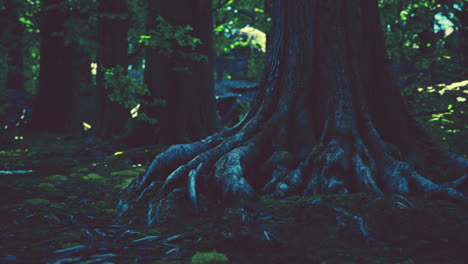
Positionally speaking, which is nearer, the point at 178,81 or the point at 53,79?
the point at 178,81

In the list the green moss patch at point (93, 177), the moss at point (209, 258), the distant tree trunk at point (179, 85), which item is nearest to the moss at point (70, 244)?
the moss at point (209, 258)

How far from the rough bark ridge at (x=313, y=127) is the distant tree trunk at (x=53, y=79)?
35.5 ft

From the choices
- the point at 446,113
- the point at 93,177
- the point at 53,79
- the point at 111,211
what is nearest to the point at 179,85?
the point at 93,177

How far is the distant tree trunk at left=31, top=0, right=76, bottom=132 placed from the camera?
1411cm

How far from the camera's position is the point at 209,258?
8.91 feet

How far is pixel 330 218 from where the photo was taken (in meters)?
3.33

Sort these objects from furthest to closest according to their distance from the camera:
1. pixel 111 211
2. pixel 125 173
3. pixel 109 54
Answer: pixel 109 54
pixel 125 173
pixel 111 211

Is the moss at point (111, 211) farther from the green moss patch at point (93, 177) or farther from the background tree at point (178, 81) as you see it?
the background tree at point (178, 81)

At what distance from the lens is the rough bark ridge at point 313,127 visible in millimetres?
4270

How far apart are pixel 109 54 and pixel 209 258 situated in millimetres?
10568

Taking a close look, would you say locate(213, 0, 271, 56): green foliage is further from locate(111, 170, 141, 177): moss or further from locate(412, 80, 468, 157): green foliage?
locate(111, 170, 141, 177): moss

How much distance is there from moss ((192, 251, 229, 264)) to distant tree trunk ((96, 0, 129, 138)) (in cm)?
984

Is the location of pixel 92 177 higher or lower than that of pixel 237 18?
lower

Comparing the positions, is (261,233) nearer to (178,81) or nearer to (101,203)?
(101,203)
